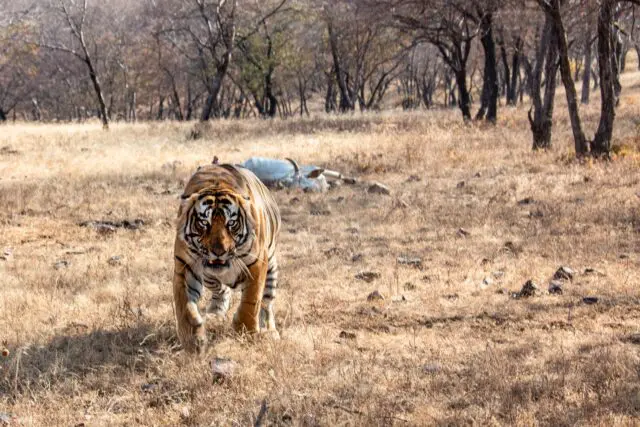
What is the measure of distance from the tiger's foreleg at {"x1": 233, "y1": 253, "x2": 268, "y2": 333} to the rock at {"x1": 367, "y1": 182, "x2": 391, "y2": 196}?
7039 millimetres

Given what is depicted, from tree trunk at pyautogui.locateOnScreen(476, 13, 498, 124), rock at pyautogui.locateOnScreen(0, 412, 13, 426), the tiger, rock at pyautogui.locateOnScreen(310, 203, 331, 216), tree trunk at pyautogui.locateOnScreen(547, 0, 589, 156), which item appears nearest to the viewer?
rock at pyautogui.locateOnScreen(0, 412, 13, 426)

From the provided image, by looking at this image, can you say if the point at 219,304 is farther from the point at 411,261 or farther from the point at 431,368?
the point at 411,261

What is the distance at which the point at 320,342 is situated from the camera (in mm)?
5371

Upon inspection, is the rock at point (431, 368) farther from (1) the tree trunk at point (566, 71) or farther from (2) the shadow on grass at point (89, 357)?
(1) the tree trunk at point (566, 71)

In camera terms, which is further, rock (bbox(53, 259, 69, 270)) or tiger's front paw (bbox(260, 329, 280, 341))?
rock (bbox(53, 259, 69, 270))

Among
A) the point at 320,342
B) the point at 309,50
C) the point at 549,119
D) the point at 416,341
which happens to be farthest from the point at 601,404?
the point at 309,50

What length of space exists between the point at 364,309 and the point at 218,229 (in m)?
2.10

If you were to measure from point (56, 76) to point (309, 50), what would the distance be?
23273 mm

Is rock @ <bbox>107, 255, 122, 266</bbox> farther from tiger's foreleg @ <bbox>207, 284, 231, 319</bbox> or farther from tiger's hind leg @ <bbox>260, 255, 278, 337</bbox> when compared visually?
tiger's hind leg @ <bbox>260, 255, 278, 337</bbox>

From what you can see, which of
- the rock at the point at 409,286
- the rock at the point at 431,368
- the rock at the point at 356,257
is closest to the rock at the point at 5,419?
the rock at the point at 431,368

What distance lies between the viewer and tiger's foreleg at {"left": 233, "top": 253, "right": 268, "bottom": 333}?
5012mm

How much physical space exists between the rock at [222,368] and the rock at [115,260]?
359 centimetres

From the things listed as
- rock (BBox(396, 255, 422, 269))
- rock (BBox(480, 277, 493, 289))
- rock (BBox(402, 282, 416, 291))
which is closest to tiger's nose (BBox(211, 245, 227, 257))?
rock (BBox(402, 282, 416, 291))

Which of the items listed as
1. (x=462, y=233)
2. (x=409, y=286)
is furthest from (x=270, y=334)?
(x=462, y=233)
